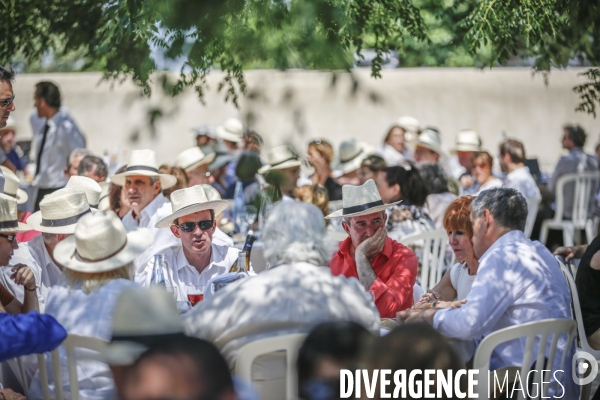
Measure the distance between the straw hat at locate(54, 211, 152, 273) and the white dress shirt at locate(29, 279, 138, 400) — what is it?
0.32ft

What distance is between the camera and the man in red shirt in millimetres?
4215

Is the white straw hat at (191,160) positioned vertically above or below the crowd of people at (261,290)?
above

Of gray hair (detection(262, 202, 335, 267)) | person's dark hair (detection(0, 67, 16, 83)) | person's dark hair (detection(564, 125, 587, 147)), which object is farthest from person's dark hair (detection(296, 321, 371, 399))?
person's dark hair (detection(564, 125, 587, 147))

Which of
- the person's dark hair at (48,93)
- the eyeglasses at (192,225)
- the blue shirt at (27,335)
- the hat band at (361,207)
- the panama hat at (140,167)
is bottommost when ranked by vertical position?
the blue shirt at (27,335)

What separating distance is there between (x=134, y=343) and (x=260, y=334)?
0.58 meters

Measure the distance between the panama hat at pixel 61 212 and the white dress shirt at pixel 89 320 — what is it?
1.35 metres

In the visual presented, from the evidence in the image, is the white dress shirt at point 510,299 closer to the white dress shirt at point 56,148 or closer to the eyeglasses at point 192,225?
the eyeglasses at point 192,225

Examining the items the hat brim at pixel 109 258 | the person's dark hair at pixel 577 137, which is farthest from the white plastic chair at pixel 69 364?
the person's dark hair at pixel 577 137

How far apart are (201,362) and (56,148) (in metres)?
6.77

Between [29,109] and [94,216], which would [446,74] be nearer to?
[29,109]

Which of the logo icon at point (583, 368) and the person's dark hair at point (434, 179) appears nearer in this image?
the logo icon at point (583, 368)

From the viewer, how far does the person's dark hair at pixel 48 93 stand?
810 centimetres

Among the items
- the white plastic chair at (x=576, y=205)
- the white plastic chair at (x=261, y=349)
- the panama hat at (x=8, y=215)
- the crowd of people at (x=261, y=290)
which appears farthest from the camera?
the white plastic chair at (x=576, y=205)

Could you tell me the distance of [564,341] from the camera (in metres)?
3.56
